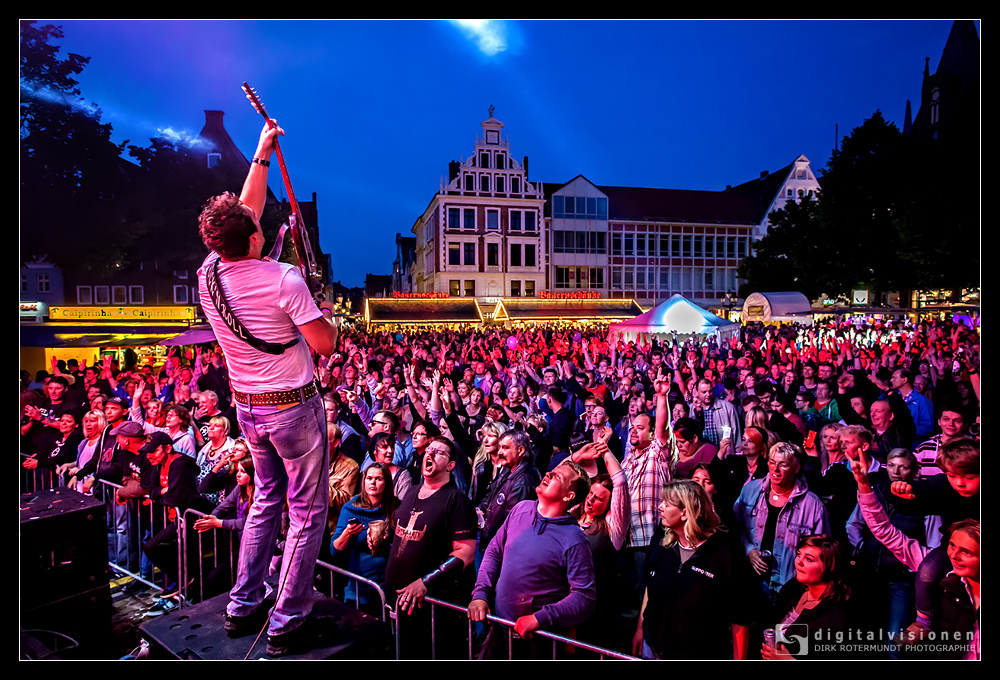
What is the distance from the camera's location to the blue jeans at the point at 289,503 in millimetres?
2480

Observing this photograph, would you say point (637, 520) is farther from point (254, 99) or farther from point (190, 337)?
point (190, 337)

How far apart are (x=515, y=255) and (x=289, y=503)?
43.2 meters

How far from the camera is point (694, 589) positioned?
3381mm

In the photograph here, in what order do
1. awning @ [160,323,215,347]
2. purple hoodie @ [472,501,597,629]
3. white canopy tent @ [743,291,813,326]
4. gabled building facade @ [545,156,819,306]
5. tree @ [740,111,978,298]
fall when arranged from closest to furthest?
purple hoodie @ [472,501,597,629] → awning @ [160,323,215,347] → tree @ [740,111,978,298] → white canopy tent @ [743,291,813,326] → gabled building facade @ [545,156,819,306]

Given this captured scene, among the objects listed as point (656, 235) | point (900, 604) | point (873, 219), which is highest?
point (656, 235)

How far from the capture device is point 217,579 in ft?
13.8

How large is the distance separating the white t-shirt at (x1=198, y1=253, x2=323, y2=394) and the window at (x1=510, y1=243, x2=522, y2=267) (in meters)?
43.0

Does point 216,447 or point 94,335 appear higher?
point 94,335

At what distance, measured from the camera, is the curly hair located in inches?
91.7

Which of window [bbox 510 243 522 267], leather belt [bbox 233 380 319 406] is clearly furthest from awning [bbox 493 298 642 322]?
leather belt [bbox 233 380 319 406]

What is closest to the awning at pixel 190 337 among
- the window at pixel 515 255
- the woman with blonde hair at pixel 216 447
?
the woman with blonde hair at pixel 216 447

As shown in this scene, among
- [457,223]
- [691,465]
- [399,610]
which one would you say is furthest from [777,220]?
[399,610]

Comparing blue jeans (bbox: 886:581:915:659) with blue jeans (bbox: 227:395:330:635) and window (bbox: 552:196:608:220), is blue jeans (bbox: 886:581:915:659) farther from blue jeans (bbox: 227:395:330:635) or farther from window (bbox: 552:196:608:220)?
window (bbox: 552:196:608:220)

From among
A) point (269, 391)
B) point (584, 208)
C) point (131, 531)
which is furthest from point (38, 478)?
point (584, 208)
